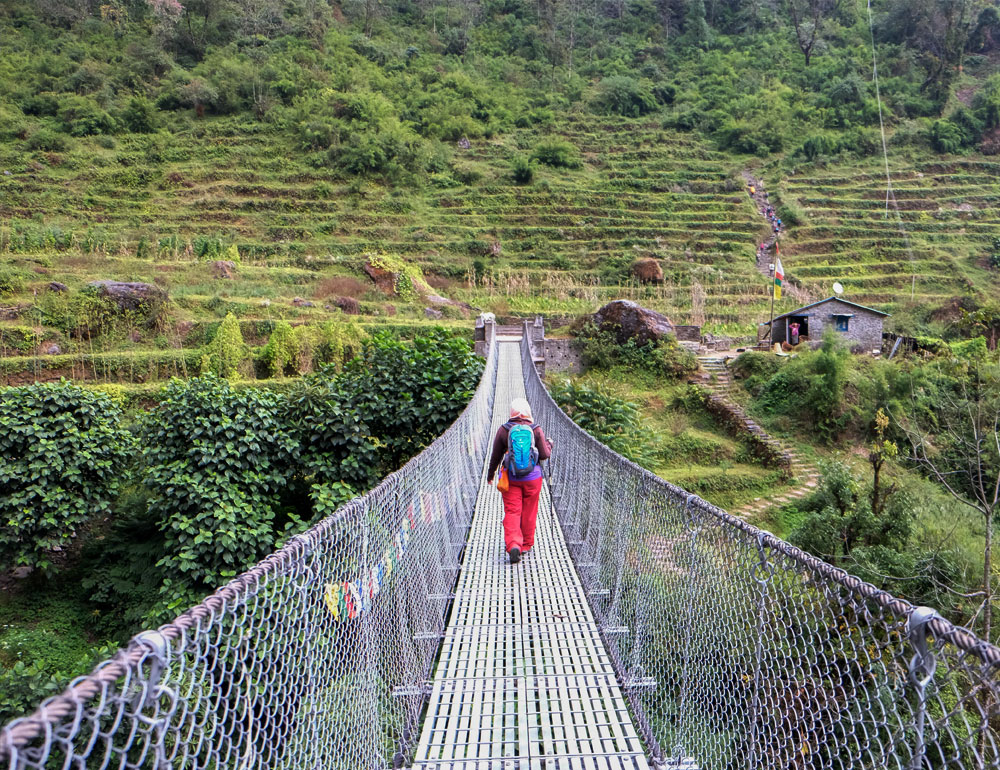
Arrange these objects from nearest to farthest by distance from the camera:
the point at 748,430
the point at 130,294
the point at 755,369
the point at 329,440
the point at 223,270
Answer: the point at 329,440, the point at 748,430, the point at 130,294, the point at 755,369, the point at 223,270

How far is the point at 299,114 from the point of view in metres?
34.2

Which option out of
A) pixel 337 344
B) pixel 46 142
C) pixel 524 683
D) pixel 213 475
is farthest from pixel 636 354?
pixel 46 142

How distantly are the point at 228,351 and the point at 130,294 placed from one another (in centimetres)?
341

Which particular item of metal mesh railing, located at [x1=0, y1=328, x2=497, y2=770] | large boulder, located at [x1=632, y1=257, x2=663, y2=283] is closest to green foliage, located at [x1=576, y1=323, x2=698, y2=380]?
large boulder, located at [x1=632, y1=257, x2=663, y2=283]

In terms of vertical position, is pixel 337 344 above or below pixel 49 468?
above

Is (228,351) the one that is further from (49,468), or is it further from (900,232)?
(900,232)

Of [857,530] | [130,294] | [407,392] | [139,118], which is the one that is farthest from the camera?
[139,118]

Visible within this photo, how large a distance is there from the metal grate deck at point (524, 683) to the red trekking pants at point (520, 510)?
0.17m

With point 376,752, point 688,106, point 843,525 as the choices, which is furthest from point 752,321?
point 688,106

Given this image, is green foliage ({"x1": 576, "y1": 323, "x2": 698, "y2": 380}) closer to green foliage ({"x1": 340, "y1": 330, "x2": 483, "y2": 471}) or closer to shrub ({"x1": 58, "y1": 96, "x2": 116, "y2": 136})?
green foliage ({"x1": 340, "y1": 330, "x2": 483, "y2": 471})

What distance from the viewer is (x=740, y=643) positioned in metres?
1.99

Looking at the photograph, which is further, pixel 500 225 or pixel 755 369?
pixel 500 225

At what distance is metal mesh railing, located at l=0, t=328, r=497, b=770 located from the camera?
78 cm

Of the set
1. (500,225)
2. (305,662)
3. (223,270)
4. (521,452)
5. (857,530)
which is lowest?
(857,530)
